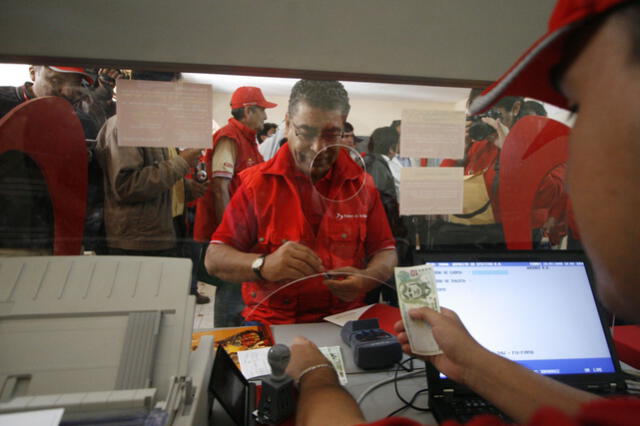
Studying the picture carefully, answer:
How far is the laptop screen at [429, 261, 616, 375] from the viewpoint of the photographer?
96cm

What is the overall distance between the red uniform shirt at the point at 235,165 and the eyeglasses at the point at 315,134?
0.63ft

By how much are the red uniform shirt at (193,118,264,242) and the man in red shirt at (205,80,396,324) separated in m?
0.04

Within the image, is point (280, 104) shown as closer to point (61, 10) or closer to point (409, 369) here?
point (61, 10)

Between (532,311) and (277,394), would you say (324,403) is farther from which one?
(532,311)

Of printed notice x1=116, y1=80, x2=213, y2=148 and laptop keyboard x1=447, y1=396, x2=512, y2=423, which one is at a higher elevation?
printed notice x1=116, y1=80, x2=213, y2=148

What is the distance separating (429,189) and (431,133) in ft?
0.80

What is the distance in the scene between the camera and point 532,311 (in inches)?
38.9

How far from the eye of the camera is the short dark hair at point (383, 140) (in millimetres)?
1506

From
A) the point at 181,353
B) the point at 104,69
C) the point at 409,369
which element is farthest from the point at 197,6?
the point at 409,369

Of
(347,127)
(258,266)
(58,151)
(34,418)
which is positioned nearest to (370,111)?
(347,127)

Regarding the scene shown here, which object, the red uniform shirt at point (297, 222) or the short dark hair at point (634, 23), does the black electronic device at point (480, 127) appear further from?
the short dark hair at point (634, 23)

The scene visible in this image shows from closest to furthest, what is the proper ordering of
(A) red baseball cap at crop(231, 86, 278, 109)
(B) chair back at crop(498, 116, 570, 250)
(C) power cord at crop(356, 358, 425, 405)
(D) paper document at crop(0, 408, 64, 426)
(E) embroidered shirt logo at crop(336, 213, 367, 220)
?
(D) paper document at crop(0, 408, 64, 426) → (C) power cord at crop(356, 358, 425, 405) → (A) red baseball cap at crop(231, 86, 278, 109) → (E) embroidered shirt logo at crop(336, 213, 367, 220) → (B) chair back at crop(498, 116, 570, 250)

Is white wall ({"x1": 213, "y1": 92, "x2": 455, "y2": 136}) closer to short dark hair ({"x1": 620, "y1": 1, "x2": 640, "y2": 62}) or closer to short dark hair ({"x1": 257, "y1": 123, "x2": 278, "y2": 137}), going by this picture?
short dark hair ({"x1": 257, "y1": 123, "x2": 278, "y2": 137})

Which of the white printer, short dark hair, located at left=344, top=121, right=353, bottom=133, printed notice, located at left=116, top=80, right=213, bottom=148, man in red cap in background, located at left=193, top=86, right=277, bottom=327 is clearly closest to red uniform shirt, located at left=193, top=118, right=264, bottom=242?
man in red cap in background, located at left=193, top=86, right=277, bottom=327
